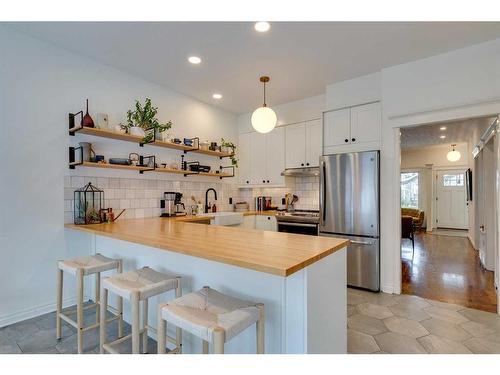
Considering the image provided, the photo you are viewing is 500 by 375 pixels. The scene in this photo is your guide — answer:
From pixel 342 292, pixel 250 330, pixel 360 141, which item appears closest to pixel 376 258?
pixel 360 141

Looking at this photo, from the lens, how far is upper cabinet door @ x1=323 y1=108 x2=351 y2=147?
3496mm

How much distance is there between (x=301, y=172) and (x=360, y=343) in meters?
2.59

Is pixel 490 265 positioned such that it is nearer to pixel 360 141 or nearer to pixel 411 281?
pixel 411 281

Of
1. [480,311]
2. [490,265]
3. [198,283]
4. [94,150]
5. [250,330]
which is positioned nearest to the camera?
[250,330]

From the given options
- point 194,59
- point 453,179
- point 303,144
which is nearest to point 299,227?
point 303,144

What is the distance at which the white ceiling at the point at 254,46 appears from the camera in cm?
235

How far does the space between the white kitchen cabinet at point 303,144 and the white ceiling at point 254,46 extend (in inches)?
29.5

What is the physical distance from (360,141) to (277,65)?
1.39m

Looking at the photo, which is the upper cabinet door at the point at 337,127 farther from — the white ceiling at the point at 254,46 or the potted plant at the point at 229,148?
the potted plant at the point at 229,148

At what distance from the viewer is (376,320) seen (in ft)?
8.10

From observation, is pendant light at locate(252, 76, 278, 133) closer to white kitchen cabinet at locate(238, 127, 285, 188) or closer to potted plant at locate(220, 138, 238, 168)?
potted plant at locate(220, 138, 238, 168)

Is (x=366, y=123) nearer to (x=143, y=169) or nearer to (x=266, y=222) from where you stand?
(x=266, y=222)

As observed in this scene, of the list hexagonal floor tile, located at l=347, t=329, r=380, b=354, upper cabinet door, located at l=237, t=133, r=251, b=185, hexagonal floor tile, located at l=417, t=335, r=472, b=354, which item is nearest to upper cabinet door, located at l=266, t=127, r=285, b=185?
upper cabinet door, located at l=237, t=133, r=251, b=185

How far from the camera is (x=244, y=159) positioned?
482 centimetres
